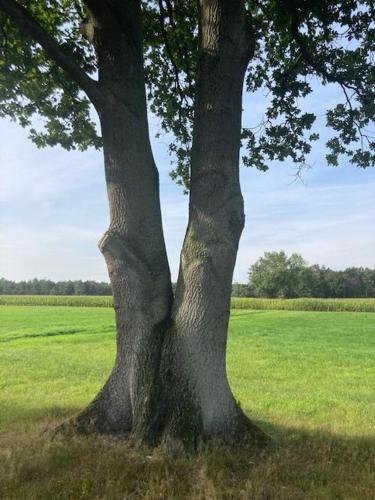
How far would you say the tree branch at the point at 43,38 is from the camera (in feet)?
17.5

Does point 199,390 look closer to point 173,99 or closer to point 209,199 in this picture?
point 209,199

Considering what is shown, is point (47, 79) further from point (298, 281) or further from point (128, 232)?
point (298, 281)

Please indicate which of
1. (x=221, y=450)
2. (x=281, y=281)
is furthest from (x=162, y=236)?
(x=281, y=281)

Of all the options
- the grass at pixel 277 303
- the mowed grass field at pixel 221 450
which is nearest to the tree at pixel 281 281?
the grass at pixel 277 303

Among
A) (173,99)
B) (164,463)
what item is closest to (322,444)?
(164,463)

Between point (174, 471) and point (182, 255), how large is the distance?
8.03ft

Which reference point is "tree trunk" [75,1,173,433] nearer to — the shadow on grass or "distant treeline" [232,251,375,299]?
the shadow on grass

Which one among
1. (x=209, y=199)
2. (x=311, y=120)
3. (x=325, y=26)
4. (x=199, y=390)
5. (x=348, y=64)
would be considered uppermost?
(x=325, y=26)

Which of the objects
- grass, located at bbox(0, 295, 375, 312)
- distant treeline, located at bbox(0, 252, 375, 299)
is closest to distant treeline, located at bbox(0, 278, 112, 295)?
distant treeline, located at bbox(0, 252, 375, 299)

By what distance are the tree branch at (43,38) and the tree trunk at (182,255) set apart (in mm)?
265

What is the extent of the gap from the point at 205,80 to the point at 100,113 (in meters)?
1.44

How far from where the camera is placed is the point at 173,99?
9820 mm

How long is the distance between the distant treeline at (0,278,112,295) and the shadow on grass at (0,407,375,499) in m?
121

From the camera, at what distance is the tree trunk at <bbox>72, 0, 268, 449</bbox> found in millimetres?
5203
